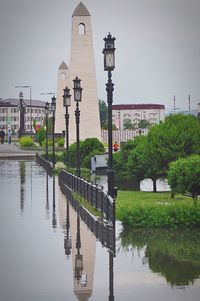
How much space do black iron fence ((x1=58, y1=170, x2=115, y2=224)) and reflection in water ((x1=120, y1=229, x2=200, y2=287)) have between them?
565 mm

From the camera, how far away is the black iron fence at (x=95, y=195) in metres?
14.3

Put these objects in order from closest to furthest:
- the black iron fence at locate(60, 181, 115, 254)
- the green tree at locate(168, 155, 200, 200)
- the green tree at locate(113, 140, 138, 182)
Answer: the black iron fence at locate(60, 181, 115, 254) → the green tree at locate(168, 155, 200, 200) → the green tree at locate(113, 140, 138, 182)

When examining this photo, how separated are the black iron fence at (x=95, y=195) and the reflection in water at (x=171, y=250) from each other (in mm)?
565

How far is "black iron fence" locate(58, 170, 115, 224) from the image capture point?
14328 mm

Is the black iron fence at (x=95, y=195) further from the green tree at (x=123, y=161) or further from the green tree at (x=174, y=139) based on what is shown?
the green tree at (x=123, y=161)

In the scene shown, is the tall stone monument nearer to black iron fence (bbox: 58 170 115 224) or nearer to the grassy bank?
black iron fence (bbox: 58 170 115 224)

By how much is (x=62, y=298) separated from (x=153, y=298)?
1098 mm

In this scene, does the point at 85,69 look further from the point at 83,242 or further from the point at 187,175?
the point at 83,242

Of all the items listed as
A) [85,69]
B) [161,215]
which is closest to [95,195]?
[161,215]

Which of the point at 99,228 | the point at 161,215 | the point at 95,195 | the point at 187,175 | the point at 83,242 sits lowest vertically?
the point at 83,242

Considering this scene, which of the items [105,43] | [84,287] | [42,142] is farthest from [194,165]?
[42,142]

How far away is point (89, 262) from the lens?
37.7 feet

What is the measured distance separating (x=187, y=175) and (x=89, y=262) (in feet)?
21.2

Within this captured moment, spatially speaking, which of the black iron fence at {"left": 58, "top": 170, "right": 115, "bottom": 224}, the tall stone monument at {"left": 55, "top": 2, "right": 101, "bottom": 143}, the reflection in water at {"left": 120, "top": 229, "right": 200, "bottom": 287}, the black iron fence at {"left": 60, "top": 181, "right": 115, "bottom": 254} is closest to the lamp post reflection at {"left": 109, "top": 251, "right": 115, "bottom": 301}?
the reflection in water at {"left": 120, "top": 229, "right": 200, "bottom": 287}
